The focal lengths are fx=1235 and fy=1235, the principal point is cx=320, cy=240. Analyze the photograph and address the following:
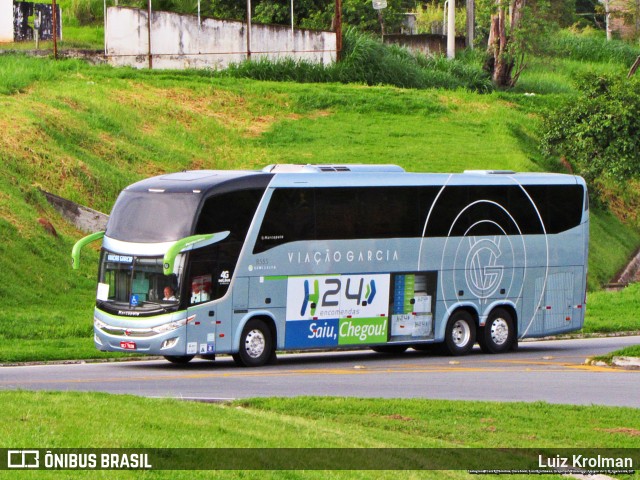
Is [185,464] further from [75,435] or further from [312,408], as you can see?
[312,408]

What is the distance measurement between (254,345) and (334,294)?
196cm

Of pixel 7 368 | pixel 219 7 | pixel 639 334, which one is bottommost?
pixel 639 334

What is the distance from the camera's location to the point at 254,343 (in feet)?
73.8

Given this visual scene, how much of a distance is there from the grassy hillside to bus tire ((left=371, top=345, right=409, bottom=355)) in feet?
20.4

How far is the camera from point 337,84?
5244cm

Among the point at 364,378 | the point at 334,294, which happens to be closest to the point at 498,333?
the point at 334,294

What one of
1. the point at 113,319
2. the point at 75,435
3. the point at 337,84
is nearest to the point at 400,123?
the point at 337,84

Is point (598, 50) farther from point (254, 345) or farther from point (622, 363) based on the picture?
point (254, 345)

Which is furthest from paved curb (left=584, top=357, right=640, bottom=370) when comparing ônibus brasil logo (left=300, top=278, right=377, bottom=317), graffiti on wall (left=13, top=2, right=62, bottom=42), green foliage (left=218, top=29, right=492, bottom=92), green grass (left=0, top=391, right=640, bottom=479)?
graffiti on wall (left=13, top=2, right=62, bottom=42)

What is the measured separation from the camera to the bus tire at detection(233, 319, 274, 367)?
22.3 metres

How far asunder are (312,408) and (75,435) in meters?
5.22

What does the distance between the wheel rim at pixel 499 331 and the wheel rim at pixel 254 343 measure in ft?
19.3

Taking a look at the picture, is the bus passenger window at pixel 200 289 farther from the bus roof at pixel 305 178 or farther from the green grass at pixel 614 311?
the green grass at pixel 614 311

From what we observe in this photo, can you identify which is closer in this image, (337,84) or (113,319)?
(113,319)
